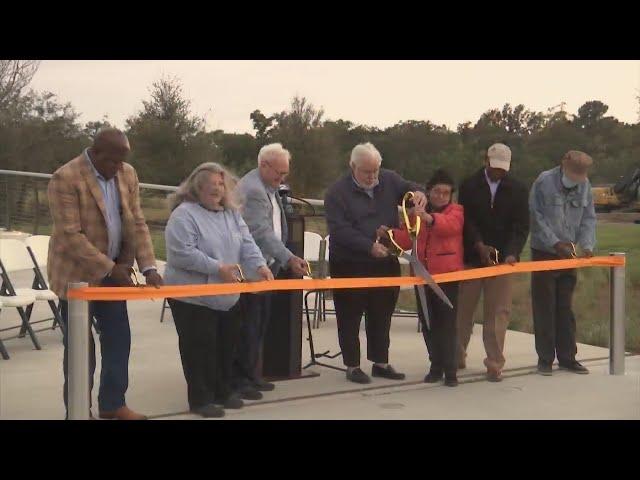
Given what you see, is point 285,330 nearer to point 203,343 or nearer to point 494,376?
point 203,343

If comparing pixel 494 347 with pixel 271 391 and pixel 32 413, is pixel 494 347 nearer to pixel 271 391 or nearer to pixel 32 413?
pixel 271 391

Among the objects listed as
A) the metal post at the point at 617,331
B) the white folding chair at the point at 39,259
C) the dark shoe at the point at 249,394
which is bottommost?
the dark shoe at the point at 249,394

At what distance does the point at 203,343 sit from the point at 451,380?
1.83 metres

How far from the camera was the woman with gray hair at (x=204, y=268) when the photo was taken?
5.02 m

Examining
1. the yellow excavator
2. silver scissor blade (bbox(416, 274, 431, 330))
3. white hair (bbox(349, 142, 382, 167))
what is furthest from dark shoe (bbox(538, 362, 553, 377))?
the yellow excavator

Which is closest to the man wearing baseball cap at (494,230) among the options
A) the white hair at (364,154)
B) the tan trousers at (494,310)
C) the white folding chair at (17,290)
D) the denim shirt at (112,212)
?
the tan trousers at (494,310)

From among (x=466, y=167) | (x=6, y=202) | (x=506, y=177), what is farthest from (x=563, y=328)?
(x=466, y=167)

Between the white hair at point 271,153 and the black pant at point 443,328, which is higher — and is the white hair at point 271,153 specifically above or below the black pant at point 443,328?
above

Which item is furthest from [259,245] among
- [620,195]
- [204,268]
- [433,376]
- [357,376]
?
[620,195]

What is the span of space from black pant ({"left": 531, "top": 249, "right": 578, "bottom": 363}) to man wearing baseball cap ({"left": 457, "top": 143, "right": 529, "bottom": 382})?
0.29 metres

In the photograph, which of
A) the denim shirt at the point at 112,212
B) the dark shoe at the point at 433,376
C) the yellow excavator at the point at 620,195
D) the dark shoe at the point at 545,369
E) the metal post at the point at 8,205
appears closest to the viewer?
the denim shirt at the point at 112,212

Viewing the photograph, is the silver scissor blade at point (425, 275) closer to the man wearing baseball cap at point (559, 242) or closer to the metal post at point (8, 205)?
the man wearing baseball cap at point (559, 242)

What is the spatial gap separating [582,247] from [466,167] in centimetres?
1555

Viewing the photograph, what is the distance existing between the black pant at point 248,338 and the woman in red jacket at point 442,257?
1.05m
